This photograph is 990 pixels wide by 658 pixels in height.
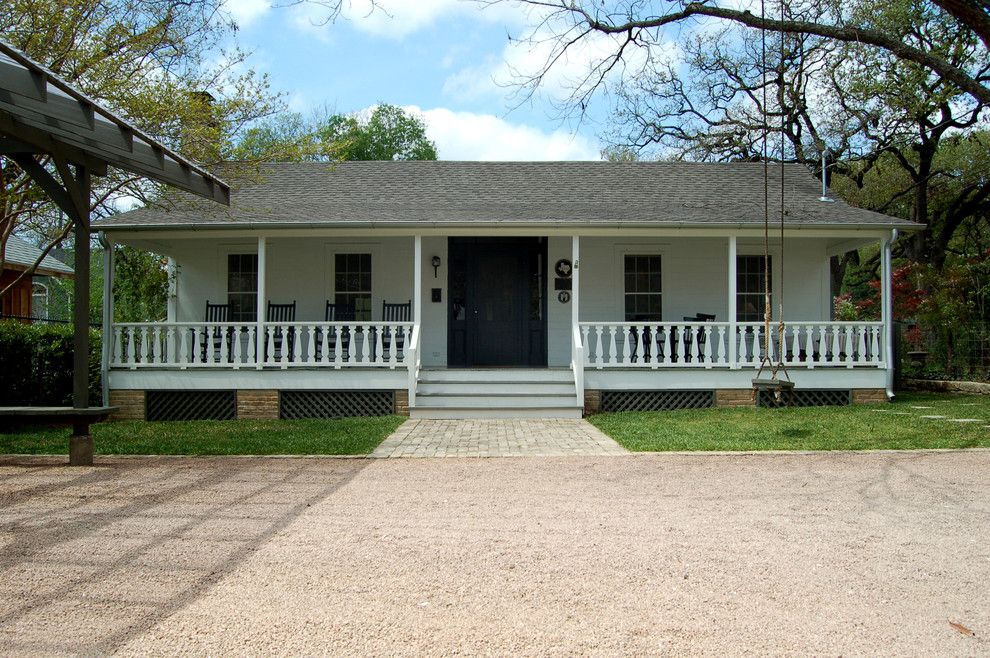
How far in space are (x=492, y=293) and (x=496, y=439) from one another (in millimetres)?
5305

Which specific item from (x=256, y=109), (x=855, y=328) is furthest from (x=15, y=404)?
(x=855, y=328)

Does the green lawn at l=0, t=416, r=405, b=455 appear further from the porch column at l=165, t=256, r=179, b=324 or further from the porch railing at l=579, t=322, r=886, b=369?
the porch railing at l=579, t=322, r=886, b=369

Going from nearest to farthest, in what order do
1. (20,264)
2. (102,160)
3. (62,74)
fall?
(102,160) < (62,74) < (20,264)

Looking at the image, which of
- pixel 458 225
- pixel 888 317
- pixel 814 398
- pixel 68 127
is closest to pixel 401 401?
pixel 458 225

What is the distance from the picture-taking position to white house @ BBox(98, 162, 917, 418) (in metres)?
12.2

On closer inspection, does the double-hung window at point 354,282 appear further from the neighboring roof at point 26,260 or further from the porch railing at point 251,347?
the neighboring roof at point 26,260

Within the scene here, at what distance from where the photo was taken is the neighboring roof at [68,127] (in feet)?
17.9

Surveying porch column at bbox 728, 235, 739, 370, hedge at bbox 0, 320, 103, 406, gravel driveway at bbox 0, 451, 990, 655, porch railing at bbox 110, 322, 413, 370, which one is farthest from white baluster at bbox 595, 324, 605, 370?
hedge at bbox 0, 320, 103, 406

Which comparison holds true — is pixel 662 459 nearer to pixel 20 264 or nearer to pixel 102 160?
pixel 102 160

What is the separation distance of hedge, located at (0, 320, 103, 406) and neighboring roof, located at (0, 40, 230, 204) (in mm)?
5016

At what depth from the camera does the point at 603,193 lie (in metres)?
14.8

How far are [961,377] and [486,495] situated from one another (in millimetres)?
13228

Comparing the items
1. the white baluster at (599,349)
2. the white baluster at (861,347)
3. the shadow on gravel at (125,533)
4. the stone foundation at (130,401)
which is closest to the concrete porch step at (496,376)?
the white baluster at (599,349)

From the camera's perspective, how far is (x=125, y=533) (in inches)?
192
